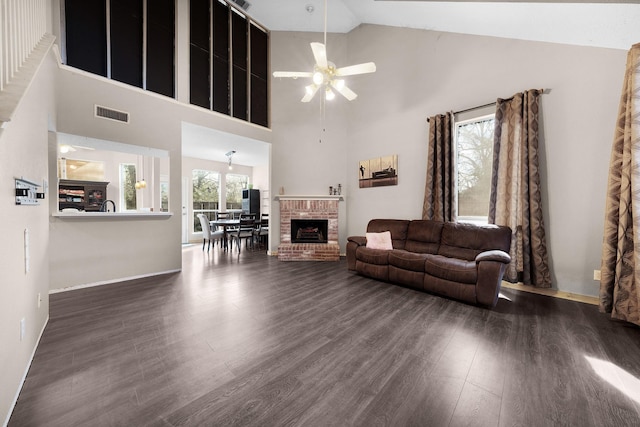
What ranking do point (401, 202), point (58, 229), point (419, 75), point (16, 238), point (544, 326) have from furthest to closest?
point (401, 202), point (419, 75), point (58, 229), point (544, 326), point (16, 238)

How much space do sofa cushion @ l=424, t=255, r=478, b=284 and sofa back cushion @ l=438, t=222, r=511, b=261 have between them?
1.51 ft

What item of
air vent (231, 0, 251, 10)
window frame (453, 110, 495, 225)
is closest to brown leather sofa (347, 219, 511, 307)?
window frame (453, 110, 495, 225)

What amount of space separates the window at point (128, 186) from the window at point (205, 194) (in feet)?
5.17

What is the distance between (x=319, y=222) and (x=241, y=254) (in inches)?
77.4

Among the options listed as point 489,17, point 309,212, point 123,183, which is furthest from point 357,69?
point 123,183

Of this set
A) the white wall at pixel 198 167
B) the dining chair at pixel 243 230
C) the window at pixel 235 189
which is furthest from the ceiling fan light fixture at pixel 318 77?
the window at pixel 235 189

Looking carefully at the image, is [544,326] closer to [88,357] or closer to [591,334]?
[591,334]

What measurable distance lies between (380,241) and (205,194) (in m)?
6.58

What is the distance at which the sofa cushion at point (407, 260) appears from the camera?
3.16m

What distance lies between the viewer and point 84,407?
1.31m

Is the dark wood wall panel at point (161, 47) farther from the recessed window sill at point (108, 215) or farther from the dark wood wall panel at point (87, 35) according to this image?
the recessed window sill at point (108, 215)

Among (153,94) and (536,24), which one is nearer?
(536,24)

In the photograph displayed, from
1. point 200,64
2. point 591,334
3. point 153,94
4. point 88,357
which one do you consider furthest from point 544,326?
point 200,64

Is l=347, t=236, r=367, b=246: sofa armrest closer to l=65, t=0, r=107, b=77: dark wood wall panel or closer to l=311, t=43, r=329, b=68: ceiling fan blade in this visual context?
l=311, t=43, r=329, b=68: ceiling fan blade
